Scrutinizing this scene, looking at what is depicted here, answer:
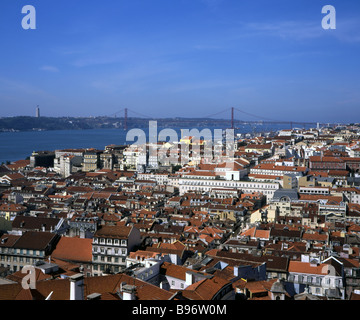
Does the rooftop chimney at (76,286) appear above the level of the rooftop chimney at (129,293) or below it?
above

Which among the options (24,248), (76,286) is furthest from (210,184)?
(76,286)

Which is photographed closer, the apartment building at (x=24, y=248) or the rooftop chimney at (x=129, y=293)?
the rooftop chimney at (x=129, y=293)

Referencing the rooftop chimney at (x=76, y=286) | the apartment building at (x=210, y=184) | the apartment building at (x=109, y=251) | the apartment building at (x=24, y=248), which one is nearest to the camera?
the rooftop chimney at (x=76, y=286)

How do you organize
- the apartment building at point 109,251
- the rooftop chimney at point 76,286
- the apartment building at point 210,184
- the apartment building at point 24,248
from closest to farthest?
the rooftop chimney at point 76,286
the apartment building at point 109,251
the apartment building at point 24,248
the apartment building at point 210,184

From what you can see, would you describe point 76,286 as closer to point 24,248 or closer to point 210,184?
point 24,248

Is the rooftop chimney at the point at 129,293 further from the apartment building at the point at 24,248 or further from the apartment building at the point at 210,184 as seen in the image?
the apartment building at the point at 210,184

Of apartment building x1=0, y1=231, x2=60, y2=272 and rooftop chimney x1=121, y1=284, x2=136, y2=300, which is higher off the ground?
rooftop chimney x1=121, y1=284, x2=136, y2=300

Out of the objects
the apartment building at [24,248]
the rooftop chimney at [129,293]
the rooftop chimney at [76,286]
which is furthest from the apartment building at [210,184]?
the rooftop chimney at [76,286]

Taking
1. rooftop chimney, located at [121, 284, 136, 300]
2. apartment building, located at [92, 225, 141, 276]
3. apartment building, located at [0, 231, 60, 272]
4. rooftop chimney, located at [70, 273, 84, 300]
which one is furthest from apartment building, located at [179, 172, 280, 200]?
rooftop chimney, located at [70, 273, 84, 300]

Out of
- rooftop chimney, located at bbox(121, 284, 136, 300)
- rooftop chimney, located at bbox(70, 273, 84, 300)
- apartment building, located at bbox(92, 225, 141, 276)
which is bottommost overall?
apartment building, located at bbox(92, 225, 141, 276)

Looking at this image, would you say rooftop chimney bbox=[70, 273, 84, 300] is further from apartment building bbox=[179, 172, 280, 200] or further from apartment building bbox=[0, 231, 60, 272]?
apartment building bbox=[179, 172, 280, 200]
